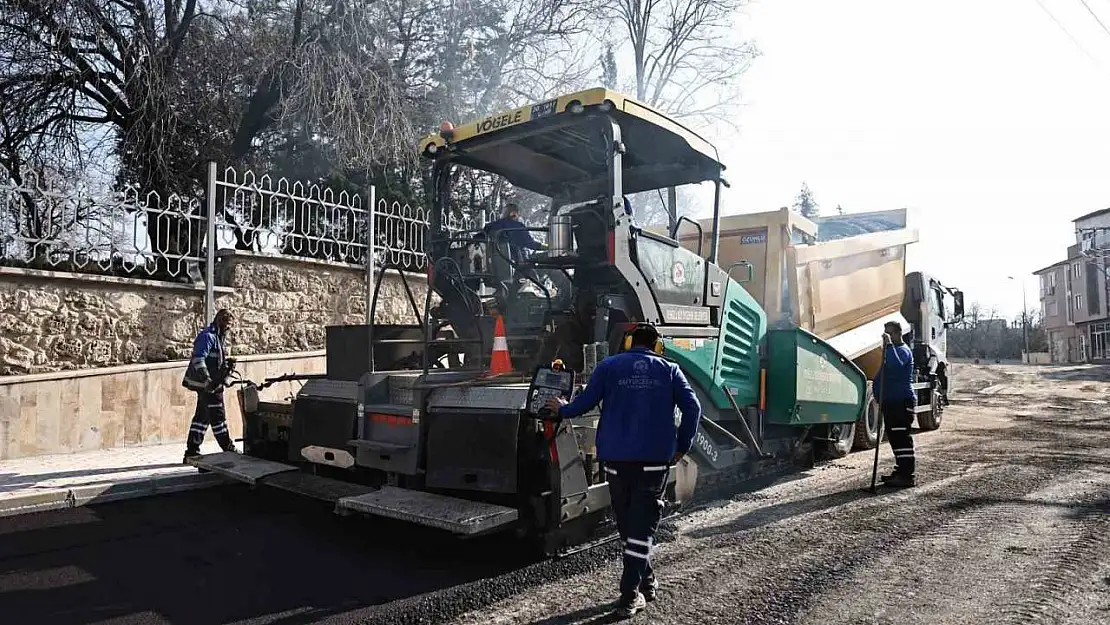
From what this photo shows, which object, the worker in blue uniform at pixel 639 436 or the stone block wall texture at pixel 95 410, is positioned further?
the stone block wall texture at pixel 95 410

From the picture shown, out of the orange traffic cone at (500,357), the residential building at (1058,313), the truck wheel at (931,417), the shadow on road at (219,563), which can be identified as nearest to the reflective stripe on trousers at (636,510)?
the shadow on road at (219,563)

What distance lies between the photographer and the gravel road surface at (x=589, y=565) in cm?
361

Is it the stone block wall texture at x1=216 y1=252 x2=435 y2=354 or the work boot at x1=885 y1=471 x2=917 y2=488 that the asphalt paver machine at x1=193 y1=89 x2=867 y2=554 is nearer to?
the work boot at x1=885 y1=471 x2=917 y2=488

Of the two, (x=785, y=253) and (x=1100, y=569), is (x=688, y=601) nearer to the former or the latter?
(x=1100, y=569)

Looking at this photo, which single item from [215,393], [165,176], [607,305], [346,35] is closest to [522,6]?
[346,35]

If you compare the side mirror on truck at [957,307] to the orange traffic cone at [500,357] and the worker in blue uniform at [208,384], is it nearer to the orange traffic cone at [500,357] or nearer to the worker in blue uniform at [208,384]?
the orange traffic cone at [500,357]

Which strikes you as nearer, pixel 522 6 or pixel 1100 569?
pixel 1100 569

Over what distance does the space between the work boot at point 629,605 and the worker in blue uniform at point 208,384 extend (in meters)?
4.77

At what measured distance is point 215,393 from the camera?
720cm

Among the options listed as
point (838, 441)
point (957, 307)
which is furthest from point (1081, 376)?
point (838, 441)

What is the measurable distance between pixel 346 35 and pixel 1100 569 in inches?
432

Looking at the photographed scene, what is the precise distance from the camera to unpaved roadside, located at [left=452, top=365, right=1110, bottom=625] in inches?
143

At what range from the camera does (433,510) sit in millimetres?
4117

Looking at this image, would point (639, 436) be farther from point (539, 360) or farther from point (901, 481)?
point (901, 481)
